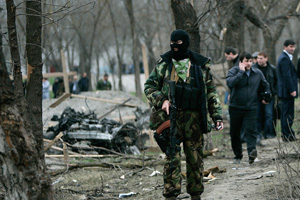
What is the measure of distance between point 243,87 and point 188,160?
334 cm

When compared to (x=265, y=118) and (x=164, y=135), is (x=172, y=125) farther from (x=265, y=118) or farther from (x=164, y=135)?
(x=265, y=118)

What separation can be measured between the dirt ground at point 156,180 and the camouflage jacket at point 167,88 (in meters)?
0.87

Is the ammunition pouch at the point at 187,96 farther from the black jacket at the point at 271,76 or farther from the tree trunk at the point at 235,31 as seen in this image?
the tree trunk at the point at 235,31

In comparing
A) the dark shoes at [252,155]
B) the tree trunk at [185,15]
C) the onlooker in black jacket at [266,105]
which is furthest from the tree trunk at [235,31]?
the dark shoes at [252,155]

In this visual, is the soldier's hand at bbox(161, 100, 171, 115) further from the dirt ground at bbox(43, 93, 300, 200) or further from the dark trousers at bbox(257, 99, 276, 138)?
the dark trousers at bbox(257, 99, 276, 138)

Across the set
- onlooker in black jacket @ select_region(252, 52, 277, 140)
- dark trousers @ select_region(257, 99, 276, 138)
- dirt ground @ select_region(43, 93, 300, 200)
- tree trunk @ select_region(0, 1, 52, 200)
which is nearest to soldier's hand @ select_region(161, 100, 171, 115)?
dirt ground @ select_region(43, 93, 300, 200)

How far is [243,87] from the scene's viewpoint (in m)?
8.89

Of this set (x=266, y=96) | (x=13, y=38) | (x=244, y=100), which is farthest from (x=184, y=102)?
(x=266, y=96)

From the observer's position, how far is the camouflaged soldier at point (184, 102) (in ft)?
18.8

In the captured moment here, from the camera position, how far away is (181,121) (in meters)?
5.78

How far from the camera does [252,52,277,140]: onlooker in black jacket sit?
11930mm

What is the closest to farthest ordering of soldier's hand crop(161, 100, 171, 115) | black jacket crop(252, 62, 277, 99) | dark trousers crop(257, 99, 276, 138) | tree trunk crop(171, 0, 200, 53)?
soldier's hand crop(161, 100, 171, 115), tree trunk crop(171, 0, 200, 53), black jacket crop(252, 62, 277, 99), dark trousers crop(257, 99, 276, 138)

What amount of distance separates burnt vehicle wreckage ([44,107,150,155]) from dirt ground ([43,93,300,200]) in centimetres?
86

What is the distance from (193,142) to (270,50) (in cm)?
1730
